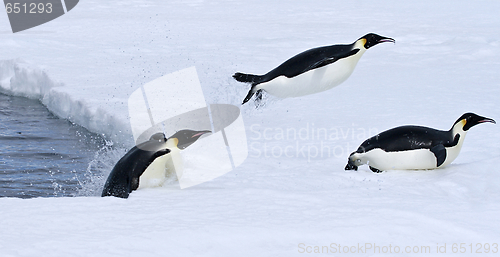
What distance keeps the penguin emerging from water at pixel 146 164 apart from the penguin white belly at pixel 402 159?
105cm

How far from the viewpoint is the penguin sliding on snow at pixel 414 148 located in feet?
9.93

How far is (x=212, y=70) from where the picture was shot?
257 inches

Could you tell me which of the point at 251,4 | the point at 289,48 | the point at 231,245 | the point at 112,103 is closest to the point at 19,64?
the point at 112,103

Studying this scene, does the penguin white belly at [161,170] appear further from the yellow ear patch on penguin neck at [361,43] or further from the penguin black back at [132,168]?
the yellow ear patch on penguin neck at [361,43]

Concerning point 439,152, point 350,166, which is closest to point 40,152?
point 350,166

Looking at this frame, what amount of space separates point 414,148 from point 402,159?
9 centimetres

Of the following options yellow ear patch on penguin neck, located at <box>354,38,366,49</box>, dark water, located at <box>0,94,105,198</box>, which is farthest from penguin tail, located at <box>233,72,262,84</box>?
dark water, located at <box>0,94,105,198</box>

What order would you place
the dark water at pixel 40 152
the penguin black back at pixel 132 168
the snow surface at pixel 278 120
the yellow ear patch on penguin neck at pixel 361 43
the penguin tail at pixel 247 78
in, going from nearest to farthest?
the snow surface at pixel 278 120, the penguin black back at pixel 132 168, the dark water at pixel 40 152, the yellow ear patch on penguin neck at pixel 361 43, the penguin tail at pixel 247 78

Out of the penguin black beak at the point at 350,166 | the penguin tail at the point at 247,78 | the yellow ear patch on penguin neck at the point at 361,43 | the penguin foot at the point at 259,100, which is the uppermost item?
the yellow ear patch on penguin neck at the point at 361,43

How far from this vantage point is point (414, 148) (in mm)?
3061

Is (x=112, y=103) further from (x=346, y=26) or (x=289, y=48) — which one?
(x=346, y=26)

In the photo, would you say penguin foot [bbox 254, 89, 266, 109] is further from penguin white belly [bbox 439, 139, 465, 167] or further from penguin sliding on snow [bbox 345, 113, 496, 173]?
penguin white belly [bbox 439, 139, 465, 167]

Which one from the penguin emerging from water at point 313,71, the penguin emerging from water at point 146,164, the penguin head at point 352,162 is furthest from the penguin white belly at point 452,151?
the penguin emerging from water at point 313,71

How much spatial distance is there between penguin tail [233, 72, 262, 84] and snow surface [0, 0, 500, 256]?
28 cm
